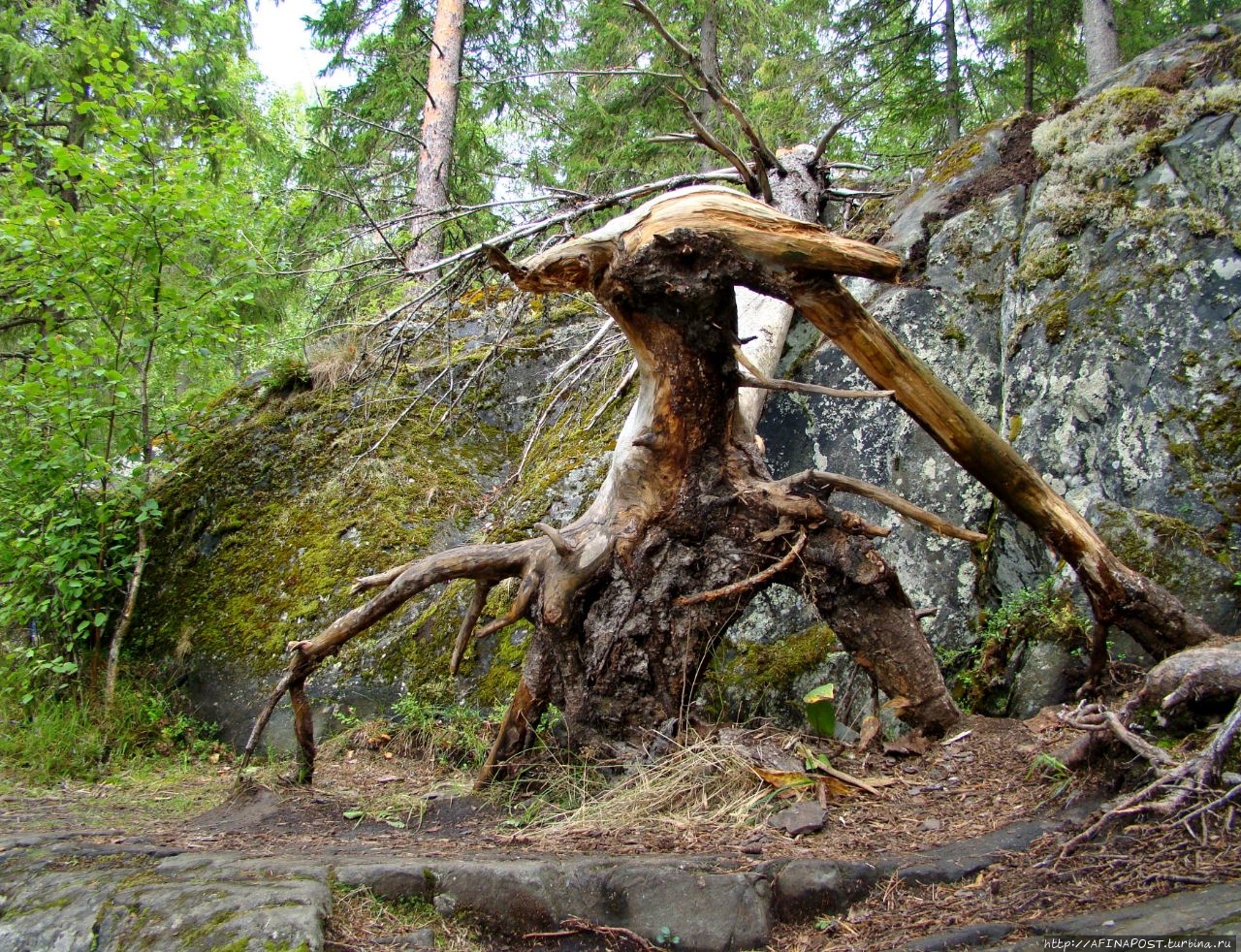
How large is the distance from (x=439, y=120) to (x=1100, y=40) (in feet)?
25.0

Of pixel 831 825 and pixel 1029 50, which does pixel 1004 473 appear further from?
pixel 1029 50

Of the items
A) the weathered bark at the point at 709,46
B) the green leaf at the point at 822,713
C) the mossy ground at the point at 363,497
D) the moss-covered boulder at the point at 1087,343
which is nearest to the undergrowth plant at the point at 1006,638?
the moss-covered boulder at the point at 1087,343

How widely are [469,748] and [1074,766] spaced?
11.3ft

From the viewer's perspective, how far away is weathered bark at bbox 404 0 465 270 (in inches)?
390

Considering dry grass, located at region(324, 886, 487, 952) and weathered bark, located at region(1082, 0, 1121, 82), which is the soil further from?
weathered bark, located at region(1082, 0, 1121, 82)

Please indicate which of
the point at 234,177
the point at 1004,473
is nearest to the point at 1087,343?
the point at 1004,473

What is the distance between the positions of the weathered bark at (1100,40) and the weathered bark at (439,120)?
7085mm

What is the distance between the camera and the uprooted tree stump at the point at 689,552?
3.66m

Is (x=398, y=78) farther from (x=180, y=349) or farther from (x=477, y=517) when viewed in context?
(x=477, y=517)

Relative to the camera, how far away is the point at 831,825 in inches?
123

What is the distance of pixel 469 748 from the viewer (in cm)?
505

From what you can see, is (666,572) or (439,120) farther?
(439,120)

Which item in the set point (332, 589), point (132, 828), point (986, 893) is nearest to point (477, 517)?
point (332, 589)

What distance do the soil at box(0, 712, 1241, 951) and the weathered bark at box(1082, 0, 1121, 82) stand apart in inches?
291
